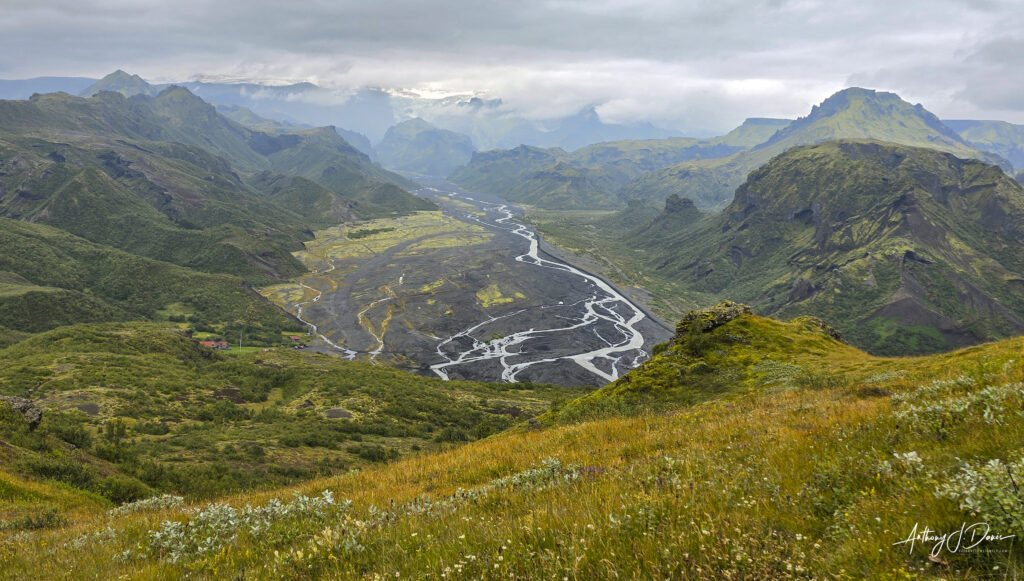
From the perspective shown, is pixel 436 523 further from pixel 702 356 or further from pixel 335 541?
pixel 702 356

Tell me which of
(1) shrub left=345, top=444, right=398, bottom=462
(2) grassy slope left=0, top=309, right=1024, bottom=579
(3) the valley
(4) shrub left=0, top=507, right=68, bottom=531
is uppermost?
(2) grassy slope left=0, top=309, right=1024, bottom=579

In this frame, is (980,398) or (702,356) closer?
(980,398)

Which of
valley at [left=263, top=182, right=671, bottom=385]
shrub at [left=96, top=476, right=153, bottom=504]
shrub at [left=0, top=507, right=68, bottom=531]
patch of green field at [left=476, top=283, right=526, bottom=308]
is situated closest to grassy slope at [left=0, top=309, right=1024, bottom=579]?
shrub at [left=0, top=507, right=68, bottom=531]

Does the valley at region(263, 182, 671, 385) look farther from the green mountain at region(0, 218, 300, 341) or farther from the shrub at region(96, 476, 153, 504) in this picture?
the shrub at region(96, 476, 153, 504)

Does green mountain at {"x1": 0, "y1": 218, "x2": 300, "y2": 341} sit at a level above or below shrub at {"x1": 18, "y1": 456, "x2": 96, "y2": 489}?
below

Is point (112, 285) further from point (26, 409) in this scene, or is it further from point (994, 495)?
point (994, 495)

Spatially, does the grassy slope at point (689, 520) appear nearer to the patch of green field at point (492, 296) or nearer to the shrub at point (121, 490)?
the shrub at point (121, 490)

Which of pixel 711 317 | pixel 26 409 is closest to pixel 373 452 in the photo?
pixel 26 409

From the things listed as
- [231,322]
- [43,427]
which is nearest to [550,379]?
[43,427]
